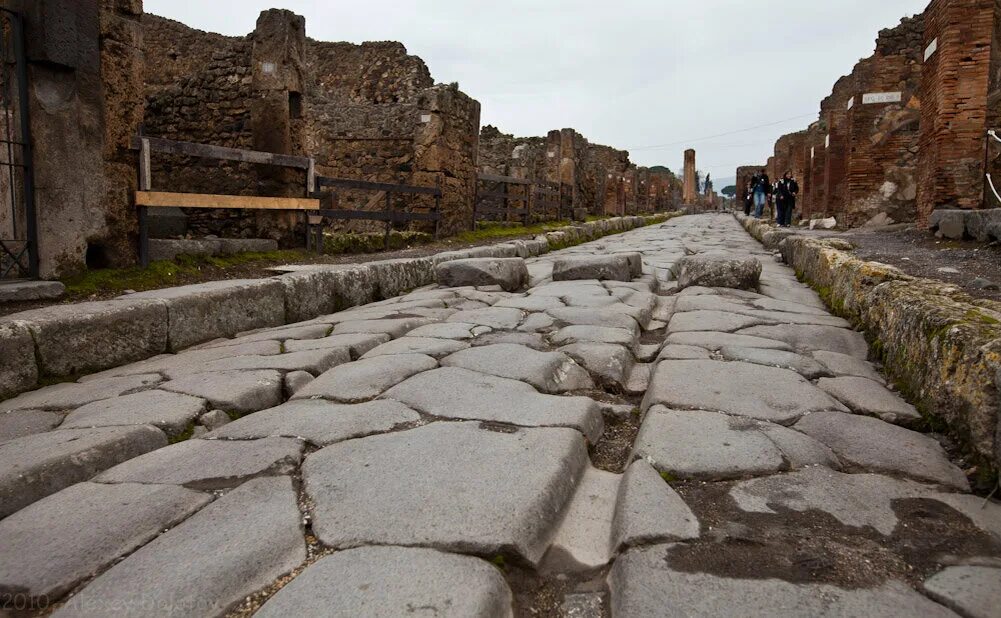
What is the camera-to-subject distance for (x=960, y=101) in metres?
8.27

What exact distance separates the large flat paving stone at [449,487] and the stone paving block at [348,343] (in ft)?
4.24

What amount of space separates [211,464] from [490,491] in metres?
0.81

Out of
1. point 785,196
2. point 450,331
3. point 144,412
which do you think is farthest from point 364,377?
point 785,196

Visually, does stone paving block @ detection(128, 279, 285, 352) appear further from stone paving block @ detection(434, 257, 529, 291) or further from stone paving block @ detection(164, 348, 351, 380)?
stone paving block @ detection(434, 257, 529, 291)

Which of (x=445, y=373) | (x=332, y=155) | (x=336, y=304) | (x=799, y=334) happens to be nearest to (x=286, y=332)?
(x=336, y=304)

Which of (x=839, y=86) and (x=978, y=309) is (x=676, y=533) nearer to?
(x=978, y=309)

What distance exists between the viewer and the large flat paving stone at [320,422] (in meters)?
1.93

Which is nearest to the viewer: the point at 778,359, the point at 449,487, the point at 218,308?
the point at 449,487

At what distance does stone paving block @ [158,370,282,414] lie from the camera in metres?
2.31

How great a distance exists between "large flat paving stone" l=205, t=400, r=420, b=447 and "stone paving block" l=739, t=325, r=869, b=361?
200cm

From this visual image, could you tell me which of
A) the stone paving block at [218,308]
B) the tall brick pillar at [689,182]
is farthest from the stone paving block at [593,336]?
the tall brick pillar at [689,182]

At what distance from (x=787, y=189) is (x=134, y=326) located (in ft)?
54.3

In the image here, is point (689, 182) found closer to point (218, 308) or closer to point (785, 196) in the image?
point (785, 196)

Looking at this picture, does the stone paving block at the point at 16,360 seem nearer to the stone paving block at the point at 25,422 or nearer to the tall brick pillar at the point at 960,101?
the stone paving block at the point at 25,422
